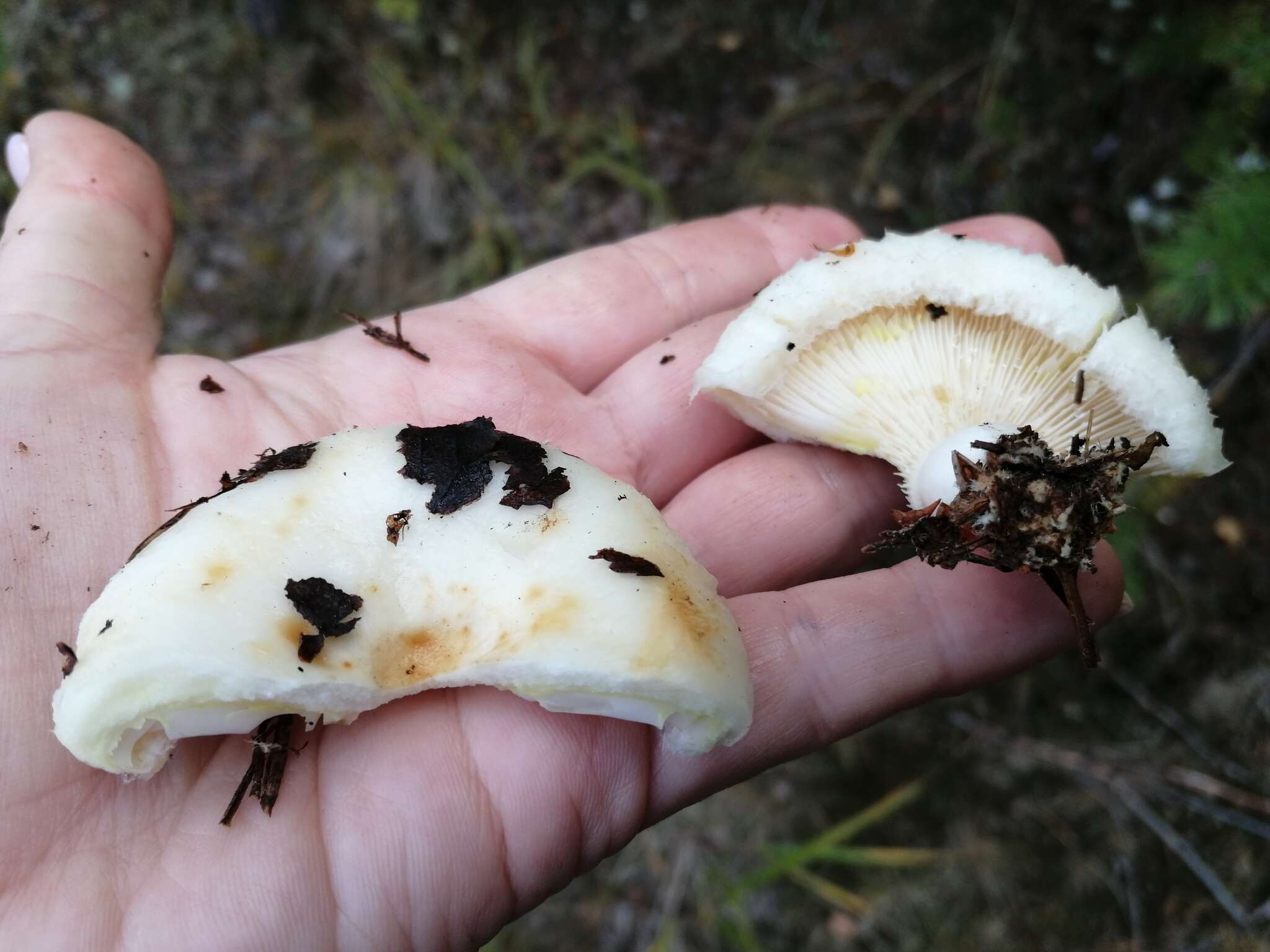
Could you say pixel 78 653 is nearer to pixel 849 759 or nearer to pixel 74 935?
pixel 74 935

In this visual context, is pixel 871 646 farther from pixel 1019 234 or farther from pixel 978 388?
pixel 1019 234

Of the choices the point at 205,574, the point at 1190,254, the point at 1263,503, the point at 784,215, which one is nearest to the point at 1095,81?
the point at 1190,254

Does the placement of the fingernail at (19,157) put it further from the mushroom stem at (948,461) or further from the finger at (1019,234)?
the finger at (1019,234)

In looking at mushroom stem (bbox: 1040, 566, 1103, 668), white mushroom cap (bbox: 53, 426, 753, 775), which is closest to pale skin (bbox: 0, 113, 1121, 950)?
white mushroom cap (bbox: 53, 426, 753, 775)

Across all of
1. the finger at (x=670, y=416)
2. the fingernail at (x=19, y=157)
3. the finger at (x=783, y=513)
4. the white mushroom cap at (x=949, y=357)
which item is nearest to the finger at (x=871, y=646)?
the finger at (x=783, y=513)

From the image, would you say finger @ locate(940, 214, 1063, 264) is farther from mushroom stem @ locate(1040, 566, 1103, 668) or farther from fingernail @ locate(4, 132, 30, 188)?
fingernail @ locate(4, 132, 30, 188)

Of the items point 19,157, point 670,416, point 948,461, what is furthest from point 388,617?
point 19,157

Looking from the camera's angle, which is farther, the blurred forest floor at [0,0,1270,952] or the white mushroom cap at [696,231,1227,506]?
the blurred forest floor at [0,0,1270,952]
